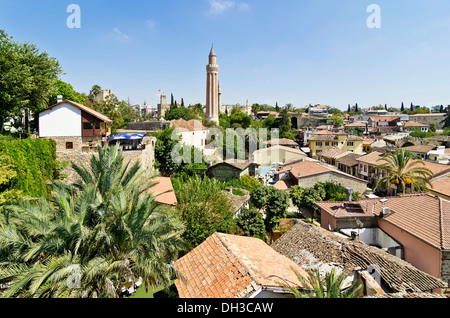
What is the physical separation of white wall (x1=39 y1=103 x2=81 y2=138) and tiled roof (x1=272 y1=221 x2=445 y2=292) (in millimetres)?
16075

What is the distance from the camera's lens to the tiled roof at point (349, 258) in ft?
28.3

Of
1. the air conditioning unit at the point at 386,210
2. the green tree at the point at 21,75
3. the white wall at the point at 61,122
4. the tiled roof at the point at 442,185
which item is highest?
the green tree at the point at 21,75

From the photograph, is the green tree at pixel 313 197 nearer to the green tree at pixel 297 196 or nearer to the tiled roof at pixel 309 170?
the green tree at pixel 297 196

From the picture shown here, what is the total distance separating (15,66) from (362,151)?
5196cm

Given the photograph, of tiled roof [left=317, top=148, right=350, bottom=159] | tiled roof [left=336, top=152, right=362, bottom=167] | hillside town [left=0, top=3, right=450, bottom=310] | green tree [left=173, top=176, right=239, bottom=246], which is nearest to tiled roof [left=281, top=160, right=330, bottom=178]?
hillside town [left=0, top=3, right=450, bottom=310]

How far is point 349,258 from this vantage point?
9.84 meters

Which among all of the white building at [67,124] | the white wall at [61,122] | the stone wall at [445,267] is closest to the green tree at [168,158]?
the white building at [67,124]

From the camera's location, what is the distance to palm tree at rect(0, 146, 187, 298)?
6867 millimetres

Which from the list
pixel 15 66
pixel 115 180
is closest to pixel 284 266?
pixel 115 180

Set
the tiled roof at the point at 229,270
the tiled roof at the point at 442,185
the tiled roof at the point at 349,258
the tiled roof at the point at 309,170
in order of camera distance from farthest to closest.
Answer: the tiled roof at the point at 309,170 → the tiled roof at the point at 442,185 → the tiled roof at the point at 349,258 → the tiled roof at the point at 229,270

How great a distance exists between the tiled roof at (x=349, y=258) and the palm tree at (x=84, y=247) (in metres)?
5.49

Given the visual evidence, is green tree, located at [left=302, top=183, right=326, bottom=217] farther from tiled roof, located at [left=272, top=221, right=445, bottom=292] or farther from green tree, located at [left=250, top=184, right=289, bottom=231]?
tiled roof, located at [left=272, top=221, right=445, bottom=292]

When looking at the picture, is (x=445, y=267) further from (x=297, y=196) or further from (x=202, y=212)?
(x=297, y=196)
